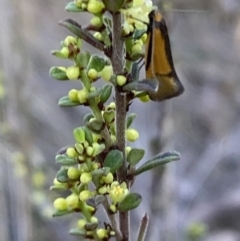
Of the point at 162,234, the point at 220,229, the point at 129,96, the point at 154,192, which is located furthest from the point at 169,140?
the point at 220,229

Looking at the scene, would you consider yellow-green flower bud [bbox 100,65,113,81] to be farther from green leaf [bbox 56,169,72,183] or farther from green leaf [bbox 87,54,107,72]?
green leaf [bbox 56,169,72,183]

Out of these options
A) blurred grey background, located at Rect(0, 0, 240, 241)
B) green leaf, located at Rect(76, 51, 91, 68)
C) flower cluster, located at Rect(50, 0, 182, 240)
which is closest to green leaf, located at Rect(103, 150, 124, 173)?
flower cluster, located at Rect(50, 0, 182, 240)

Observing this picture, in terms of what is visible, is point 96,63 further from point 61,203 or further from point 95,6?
point 61,203

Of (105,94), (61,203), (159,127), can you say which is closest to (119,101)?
(105,94)

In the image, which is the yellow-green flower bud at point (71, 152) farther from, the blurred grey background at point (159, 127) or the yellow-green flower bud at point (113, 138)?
the blurred grey background at point (159, 127)

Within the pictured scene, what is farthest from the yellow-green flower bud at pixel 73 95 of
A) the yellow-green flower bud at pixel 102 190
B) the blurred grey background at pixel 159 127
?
the blurred grey background at pixel 159 127

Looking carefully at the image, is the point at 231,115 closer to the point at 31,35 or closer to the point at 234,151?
the point at 234,151
